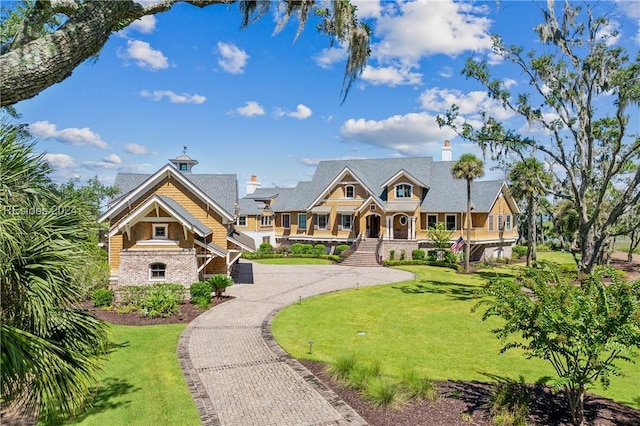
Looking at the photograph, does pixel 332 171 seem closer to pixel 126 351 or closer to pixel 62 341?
pixel 126 351

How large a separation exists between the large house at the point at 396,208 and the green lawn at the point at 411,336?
15400 millimetres

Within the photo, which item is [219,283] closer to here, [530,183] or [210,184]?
[210,184]

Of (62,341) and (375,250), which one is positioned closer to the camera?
(62,341)

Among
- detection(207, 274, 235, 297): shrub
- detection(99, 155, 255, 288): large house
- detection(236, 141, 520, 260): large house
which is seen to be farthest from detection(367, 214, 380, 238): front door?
detection(207, 274, 235, 297): shrub

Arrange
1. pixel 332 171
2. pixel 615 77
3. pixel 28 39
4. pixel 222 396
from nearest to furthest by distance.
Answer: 1. pixel 28 39
2. pixel 222 396
3. pixel 615 77
4. pixel 332 171

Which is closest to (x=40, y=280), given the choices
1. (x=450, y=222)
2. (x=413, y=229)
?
(x=413, y=229)

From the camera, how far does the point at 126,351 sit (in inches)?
514

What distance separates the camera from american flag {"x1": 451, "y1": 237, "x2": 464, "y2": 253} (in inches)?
1396

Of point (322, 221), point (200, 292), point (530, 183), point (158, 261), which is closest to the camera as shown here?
point (200, 292)

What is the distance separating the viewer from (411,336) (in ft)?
50.5

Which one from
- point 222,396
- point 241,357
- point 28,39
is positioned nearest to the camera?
point 28,39

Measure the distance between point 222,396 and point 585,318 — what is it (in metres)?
8.12

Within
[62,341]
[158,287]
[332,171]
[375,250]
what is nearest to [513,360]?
[62,341]

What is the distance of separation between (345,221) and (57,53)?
38.4m
